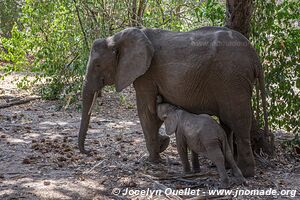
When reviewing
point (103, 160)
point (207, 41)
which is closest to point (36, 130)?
point (103, 160)

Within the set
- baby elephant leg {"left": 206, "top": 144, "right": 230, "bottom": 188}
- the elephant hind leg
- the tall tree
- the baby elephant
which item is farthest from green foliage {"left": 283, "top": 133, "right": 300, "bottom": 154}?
baby elephant leg {"left": 206, "top": 144, "right": 230, "bottom": 188}

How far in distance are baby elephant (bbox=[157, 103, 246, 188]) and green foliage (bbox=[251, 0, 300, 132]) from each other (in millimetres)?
1892

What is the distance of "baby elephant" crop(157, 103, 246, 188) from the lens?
5.12 metres

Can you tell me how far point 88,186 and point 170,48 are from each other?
1915 millimetres

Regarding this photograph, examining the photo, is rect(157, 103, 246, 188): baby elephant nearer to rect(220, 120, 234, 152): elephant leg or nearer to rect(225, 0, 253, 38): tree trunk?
rect(220, 120, 234, 152): elephant leg

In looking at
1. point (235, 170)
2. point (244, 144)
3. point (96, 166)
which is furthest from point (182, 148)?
point (96, 166)

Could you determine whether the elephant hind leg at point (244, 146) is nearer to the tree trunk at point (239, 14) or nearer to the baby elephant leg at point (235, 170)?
the baby elephant leg at point (235, 170)

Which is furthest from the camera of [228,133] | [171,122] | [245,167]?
[228,133]

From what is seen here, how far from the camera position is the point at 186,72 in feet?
18.6

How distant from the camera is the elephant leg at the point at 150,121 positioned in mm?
6130

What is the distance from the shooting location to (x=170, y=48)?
584 cm

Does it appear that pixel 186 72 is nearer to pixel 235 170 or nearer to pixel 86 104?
pixel 235 170

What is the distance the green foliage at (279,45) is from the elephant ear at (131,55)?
181cm

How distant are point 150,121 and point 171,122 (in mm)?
698
